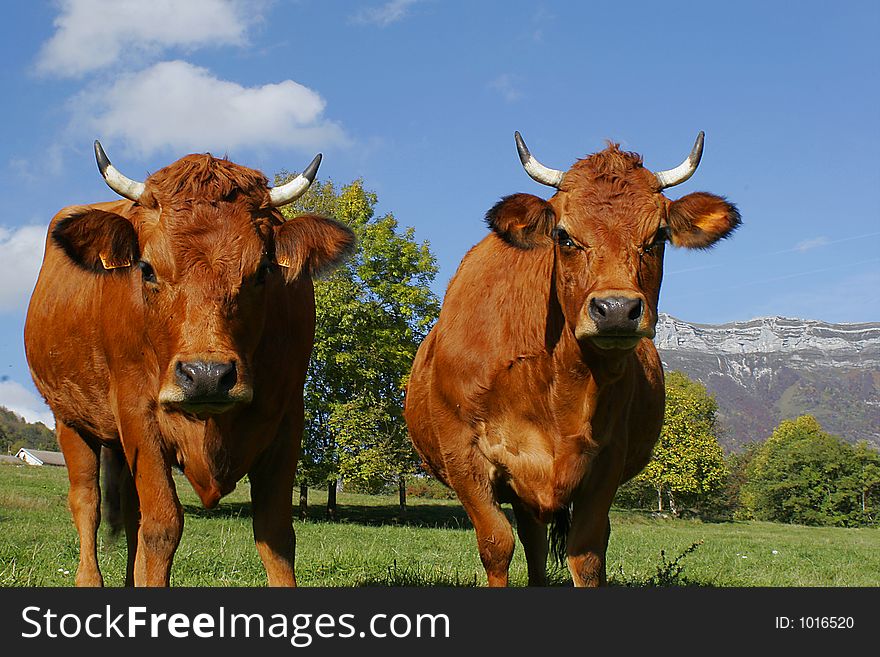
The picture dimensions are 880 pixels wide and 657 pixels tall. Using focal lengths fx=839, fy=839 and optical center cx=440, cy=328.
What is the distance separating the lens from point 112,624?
4.11 metres

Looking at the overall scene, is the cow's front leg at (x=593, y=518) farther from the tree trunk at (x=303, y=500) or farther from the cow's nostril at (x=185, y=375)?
the tree trunk at (x=303, y=500)

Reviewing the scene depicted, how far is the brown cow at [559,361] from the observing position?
17.2 feet

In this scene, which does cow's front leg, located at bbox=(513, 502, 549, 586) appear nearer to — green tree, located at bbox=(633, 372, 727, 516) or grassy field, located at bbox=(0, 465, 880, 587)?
grassy field, located at bbox=(0, 465, 880, 587)

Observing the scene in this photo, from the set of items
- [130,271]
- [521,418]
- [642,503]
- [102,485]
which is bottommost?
[642,503]

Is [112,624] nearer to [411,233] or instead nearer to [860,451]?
[411,233]

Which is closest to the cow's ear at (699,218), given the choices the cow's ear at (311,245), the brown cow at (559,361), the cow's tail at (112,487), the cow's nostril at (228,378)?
the brown cow at (559,361)

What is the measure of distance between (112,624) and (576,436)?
9.95ft

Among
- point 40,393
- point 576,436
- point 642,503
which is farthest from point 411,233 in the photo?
point 642,503

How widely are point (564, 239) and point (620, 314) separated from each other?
0.84 metres

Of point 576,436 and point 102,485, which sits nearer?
point 576,436

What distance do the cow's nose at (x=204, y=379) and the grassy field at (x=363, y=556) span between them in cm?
340

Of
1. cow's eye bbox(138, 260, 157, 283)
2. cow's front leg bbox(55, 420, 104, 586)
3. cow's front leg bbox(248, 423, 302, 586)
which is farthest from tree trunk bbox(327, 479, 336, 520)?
cow's eye bbox(138, 260, 157, 283)

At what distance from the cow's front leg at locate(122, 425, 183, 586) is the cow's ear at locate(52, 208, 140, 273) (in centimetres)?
104

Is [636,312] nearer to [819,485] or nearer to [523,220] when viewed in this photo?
[523,220]
